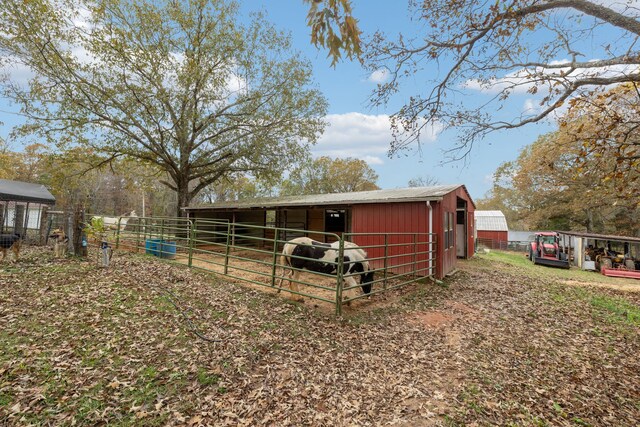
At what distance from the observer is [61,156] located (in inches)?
571

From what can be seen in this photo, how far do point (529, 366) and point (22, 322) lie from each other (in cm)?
734

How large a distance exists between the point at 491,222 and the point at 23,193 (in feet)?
122

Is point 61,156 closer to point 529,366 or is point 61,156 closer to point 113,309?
point 113,309

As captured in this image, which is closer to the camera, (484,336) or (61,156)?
(484,336)

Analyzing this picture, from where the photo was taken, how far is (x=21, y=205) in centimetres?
1074

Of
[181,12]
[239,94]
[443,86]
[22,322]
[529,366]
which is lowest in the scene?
[529,366]

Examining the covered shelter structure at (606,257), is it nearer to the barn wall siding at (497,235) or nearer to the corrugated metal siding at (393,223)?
the corrugated metal siding at (393,223)

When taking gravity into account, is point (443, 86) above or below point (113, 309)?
above

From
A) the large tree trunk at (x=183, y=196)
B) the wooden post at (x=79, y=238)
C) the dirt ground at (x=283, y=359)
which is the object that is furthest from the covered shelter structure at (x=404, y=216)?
the wooden post at (x=79, y=238)

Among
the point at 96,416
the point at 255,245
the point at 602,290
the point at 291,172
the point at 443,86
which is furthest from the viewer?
the point at 291,172

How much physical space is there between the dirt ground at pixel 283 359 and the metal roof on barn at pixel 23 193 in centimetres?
601

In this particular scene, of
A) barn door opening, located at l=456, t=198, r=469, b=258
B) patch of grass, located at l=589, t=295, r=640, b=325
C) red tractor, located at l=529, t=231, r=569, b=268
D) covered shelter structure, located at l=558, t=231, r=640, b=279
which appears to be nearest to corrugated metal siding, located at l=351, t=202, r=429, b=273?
patch of grass, located at l=589, t=295, r=640, b=325

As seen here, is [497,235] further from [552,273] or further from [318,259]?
[318,259]

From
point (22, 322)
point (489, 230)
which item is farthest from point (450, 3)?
point (489, 230)
